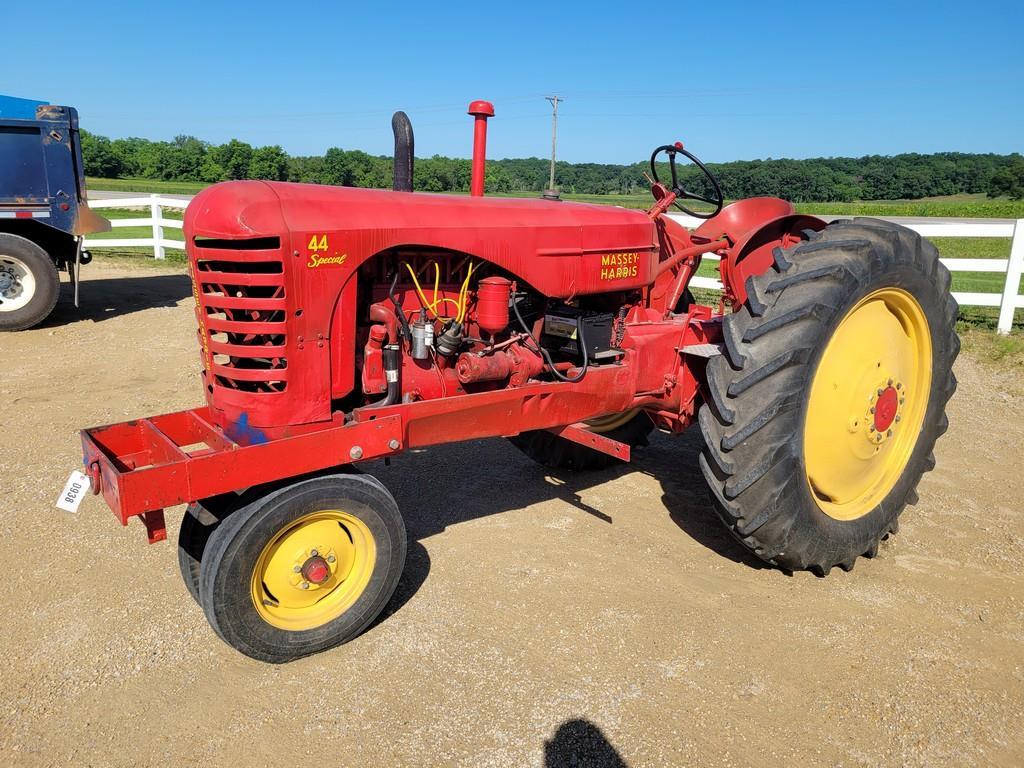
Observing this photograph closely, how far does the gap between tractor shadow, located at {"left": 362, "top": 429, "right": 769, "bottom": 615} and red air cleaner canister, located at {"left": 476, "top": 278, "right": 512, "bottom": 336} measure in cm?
126

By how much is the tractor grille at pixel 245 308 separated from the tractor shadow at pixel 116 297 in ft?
25.8

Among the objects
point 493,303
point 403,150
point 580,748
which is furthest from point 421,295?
point 580,748

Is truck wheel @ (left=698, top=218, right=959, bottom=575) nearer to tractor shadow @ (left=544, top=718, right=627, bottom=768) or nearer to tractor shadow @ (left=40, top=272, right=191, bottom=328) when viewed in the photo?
tractor shadow @ (left=544, top=718, right=627, bottom=768)

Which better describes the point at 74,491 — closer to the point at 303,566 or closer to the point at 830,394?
the point at 303,566

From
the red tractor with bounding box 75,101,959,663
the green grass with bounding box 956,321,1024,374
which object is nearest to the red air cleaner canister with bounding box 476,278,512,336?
the red tractor with bounding box 75,101,959,663

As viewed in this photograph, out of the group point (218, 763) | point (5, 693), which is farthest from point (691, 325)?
point (5, 693)

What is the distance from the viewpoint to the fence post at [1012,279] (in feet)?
25.8

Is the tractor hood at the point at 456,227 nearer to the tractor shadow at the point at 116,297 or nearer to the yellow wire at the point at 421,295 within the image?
the yellow wire at the point at 421,295

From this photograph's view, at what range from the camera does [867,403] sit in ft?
12.0

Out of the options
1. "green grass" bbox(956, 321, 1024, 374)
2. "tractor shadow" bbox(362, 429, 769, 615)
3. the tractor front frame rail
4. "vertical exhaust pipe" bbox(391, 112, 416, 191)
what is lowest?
"tractor shadow" bbox(362, 429, 769, 615)

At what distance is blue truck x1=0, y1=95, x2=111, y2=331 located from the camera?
895cm

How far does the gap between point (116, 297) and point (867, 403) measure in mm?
10740

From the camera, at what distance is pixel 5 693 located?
274 centimetres

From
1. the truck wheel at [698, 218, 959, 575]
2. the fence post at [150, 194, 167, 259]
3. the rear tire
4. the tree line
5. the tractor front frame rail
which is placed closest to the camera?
the tractor front frame rail
